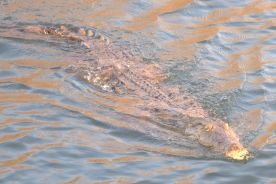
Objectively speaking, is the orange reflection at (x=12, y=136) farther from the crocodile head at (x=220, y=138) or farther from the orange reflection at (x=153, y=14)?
the orange reflection at (x=153, y=14)

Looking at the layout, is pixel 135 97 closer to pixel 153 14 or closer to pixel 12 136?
pixel 12 136

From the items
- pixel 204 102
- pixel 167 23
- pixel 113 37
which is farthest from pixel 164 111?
pixel 167 23

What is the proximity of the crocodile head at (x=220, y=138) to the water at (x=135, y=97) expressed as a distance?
0.10 metres

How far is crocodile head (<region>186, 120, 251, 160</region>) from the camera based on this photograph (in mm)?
6242

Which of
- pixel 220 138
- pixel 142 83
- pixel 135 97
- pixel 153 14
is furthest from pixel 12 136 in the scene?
pixel 153 14

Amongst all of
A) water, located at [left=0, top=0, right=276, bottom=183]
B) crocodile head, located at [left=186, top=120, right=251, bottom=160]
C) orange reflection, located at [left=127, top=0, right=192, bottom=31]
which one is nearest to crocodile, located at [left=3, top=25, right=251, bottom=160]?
crocodile head, located at [left=186, top=120, right=251, bottom=160]

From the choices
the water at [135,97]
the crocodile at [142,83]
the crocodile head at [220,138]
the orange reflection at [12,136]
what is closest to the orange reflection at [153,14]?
the water at [135,97]

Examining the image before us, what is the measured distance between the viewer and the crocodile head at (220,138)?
20.5 ft

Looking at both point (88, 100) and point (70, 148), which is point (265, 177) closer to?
point (70, 148)

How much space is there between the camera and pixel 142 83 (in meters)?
8.02

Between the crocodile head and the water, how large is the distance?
10 cm

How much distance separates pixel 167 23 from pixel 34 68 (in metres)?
3.20

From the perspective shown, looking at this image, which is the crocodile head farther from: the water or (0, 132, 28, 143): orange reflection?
(0, 132, 28, 143): orange reflection

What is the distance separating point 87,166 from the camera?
6000 mm
